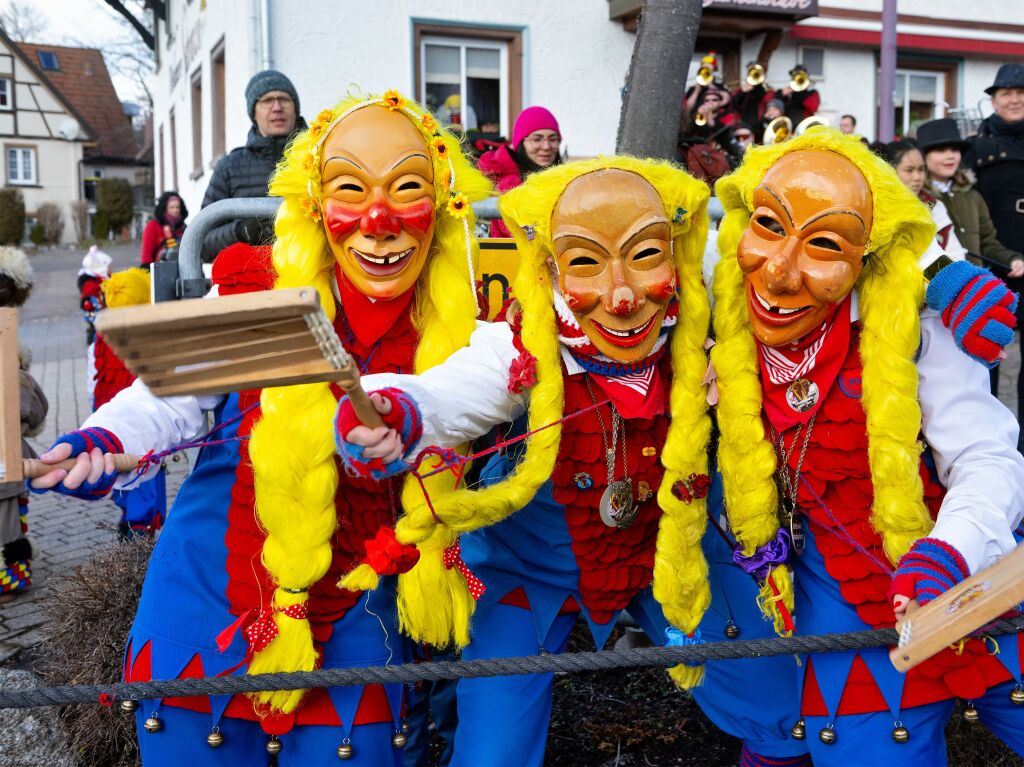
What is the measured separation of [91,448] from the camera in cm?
207

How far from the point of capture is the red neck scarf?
226 centimetres

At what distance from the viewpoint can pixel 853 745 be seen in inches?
89.4

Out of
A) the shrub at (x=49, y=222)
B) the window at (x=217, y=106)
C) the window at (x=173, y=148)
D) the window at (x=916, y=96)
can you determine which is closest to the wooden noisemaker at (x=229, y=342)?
the window at (x=217, y=106)

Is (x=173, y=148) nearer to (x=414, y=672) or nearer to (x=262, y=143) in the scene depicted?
(x=262, y=143)

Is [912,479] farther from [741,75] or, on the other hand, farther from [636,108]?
[741,75]

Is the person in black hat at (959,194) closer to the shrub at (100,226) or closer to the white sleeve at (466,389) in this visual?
the white sleeve at (466,389)

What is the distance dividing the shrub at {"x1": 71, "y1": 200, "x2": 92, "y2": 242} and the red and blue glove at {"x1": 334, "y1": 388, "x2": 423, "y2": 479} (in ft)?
102

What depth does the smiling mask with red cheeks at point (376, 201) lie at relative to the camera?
2.35 metres

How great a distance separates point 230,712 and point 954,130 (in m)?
4.66

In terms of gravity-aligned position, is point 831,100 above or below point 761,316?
above

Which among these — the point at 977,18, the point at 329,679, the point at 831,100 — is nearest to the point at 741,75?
the point at 831,100

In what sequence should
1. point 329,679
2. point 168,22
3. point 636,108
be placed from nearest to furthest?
point 329,679, point 636,108, point 168,22

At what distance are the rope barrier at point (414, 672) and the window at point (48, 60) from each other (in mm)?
46748

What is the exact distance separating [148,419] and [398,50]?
8.69 metres
